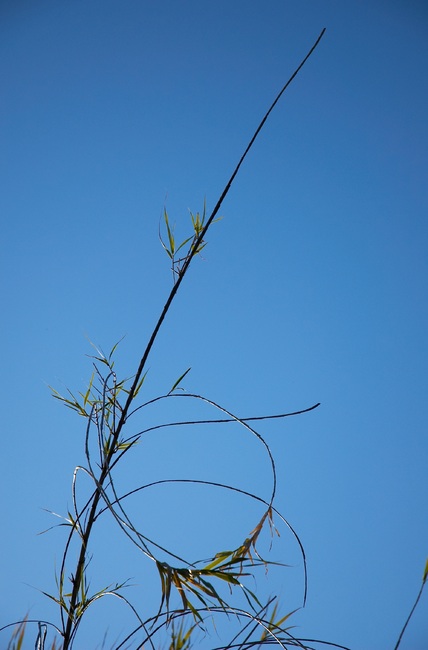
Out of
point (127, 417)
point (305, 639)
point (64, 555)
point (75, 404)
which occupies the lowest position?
point (305, 639)

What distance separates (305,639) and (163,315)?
32 cm

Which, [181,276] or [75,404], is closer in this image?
[181,276]

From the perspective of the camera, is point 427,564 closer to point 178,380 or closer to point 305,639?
point 305,639

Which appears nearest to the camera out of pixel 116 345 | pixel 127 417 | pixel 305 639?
pixel 305 639

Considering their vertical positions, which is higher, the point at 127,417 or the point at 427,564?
the point at 127,417

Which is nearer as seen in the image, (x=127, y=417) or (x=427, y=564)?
(x=427, y=564)

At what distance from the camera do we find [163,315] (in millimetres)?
692

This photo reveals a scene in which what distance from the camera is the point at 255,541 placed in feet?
2.70

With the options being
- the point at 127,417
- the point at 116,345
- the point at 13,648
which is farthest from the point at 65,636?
the point at 116,345

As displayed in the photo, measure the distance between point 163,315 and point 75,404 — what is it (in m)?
0.27

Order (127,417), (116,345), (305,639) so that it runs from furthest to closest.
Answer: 1. (116,345)
2. (127,417)
3. (305,639)

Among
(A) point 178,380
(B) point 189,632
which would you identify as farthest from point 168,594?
(A) point 178,380

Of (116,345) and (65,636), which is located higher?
(116,345)

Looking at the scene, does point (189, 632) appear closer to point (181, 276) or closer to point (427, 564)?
point (427, 564)
